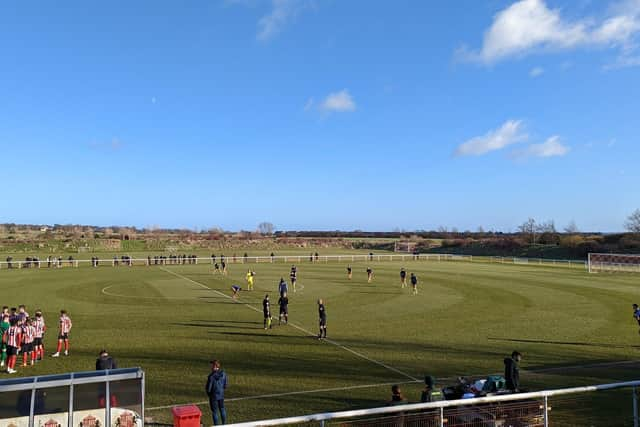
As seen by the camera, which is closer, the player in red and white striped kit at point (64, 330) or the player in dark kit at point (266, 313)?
the player in red and white striped kit at point (64, 330)

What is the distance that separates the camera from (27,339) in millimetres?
14492

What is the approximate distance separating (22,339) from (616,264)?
5660cm

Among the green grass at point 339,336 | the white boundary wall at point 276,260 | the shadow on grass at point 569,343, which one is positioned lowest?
the shadow on grass at point 569,343

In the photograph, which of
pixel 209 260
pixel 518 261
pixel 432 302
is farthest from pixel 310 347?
pixel 518 261

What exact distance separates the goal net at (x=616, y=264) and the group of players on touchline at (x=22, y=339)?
52.2 metres

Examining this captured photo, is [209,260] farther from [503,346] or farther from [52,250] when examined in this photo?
[503,346]

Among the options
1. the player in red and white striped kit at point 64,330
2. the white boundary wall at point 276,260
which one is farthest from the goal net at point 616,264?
the player in red and white striped kit at point 64,330

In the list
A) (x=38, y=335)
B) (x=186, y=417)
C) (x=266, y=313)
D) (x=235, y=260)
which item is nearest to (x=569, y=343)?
(x=266, y=313)

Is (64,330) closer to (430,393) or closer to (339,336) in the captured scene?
(339,336)

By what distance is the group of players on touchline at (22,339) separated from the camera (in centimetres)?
1393

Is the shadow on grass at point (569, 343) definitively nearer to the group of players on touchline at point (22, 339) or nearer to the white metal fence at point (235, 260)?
the group of players on touchline at point (22, 339)

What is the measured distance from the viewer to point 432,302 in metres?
27.8

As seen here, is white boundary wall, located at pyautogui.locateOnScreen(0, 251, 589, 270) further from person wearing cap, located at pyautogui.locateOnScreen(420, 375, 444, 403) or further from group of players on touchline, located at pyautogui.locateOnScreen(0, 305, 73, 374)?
person wearing cap, located at pyautogui.locateOnScreen(420, 375, 444, 403)

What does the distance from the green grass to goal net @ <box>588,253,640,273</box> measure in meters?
18.9
